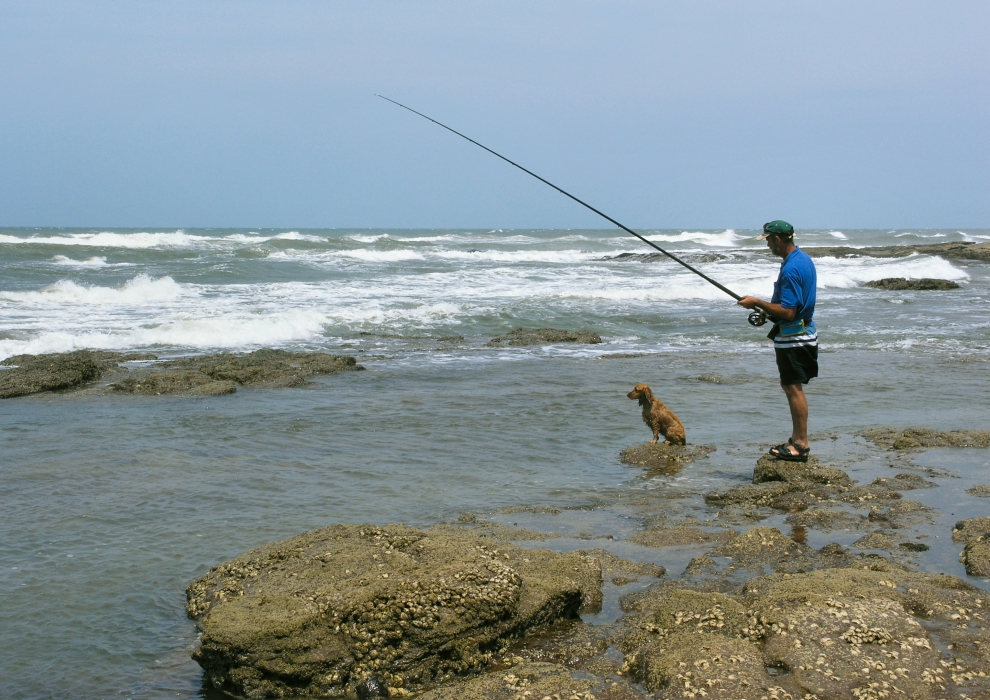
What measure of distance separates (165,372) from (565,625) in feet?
24.3

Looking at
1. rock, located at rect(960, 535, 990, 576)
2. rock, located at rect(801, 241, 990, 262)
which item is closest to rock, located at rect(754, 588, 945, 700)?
rock, located at rect(960, 535, 990, 576)

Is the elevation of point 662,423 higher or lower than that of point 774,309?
lower

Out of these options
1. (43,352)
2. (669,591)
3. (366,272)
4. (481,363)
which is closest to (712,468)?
(669,591)

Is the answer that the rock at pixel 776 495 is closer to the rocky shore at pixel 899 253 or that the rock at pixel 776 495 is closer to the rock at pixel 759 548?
the rock at pixel 759 548

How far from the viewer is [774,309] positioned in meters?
5.41

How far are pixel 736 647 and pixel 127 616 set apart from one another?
2.48m

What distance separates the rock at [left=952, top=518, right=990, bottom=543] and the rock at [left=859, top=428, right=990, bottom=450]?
1940 mm

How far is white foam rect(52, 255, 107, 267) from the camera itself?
2761cm

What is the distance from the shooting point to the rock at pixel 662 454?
6105mm

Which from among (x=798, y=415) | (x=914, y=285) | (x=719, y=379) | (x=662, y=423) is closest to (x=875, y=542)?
(x=798, y=415)

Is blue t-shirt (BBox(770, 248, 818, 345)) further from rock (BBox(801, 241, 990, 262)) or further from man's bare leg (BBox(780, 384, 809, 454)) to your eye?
rock (BBox(801, 241, 990, 262))

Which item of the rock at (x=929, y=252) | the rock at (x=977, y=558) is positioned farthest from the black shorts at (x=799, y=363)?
the rock at (x=929, y=252)

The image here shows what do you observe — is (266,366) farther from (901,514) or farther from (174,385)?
(901,514)

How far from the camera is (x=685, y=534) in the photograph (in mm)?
4445
